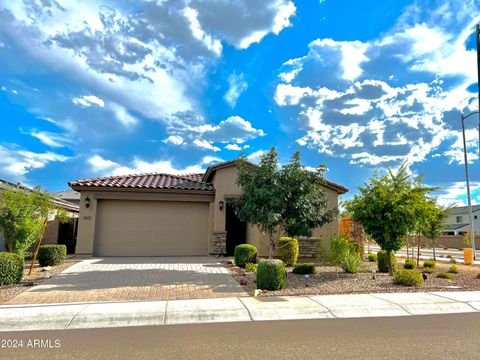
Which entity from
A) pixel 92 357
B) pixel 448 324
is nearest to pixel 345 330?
pixel 448 324

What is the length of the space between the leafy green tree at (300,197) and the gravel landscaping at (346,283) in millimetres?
1776

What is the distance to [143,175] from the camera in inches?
731

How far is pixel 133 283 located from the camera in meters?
9.79

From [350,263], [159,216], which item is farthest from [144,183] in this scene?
[350,263]

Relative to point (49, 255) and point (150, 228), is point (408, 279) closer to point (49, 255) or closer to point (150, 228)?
point (150, 228)

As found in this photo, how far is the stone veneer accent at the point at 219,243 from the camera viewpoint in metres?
16.2

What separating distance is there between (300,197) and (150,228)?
819 centimetres

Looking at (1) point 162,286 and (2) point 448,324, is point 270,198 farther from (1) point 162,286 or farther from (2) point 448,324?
(2) point 448,324

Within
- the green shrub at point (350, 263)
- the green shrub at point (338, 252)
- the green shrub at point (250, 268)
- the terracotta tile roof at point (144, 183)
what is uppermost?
the terracotta tile roof at point (144, 183)

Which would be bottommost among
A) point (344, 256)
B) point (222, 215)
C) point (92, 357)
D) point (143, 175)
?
point (92, 357)

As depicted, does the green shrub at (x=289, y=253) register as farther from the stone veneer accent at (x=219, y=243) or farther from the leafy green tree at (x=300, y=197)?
the stone veneer accent at (x=219, y=243)

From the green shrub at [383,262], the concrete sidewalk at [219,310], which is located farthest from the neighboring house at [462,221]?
the concrete sidewalk at [219,310]

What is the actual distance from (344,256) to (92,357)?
9.97 meters

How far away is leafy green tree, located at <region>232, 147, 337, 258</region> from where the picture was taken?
11219 mm
